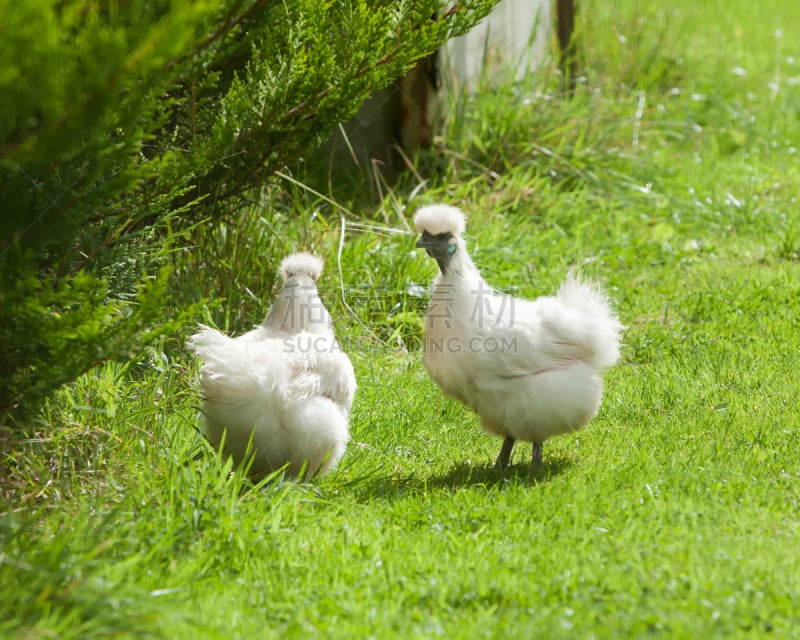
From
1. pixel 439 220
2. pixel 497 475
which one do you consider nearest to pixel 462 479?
pixel 497 475

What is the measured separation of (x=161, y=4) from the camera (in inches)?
131

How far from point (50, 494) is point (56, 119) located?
1.80m

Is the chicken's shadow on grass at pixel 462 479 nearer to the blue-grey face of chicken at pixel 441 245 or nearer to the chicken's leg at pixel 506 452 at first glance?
the chicken's leg at pixel 506 452

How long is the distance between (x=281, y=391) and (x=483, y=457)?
135 centimetres

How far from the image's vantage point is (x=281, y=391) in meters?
4.36

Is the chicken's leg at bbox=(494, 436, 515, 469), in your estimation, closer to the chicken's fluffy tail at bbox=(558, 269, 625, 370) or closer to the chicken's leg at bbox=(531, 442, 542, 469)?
the chicken's leg at bbox=(531, 442, 542, 469)

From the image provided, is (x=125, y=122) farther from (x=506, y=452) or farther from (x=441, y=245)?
(x=506, y=452)

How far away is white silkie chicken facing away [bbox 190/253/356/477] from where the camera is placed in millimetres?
4340

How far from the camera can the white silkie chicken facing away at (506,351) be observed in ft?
15.5

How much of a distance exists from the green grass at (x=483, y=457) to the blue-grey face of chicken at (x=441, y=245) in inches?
39.9

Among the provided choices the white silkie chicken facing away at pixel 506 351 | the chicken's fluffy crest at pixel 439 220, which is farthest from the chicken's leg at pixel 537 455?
the chicken's fluffy crest at pixel 439 220

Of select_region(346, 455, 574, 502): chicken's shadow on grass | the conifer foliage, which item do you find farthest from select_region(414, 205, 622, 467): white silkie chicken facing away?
the conifer foliage

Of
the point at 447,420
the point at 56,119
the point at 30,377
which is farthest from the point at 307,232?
the point at 56,119

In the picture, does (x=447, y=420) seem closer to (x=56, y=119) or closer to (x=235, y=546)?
(x=235, y=546)
